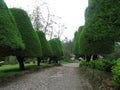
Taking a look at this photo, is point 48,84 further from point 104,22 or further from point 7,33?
point 104,22

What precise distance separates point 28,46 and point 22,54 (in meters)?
1.59

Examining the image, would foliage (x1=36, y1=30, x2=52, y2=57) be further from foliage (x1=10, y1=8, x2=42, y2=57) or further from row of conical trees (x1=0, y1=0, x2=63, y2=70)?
foliage (x1=10, y1=8, x2=42, y2=57)

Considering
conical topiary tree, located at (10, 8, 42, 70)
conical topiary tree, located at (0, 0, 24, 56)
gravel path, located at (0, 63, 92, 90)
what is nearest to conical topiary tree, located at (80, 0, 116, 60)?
gravel path, located at (0, 63, 92, 90)

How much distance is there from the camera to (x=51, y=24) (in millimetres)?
→ 56594

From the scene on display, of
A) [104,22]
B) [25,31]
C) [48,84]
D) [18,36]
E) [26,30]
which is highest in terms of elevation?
[26,30]

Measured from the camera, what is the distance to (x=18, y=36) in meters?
20.8

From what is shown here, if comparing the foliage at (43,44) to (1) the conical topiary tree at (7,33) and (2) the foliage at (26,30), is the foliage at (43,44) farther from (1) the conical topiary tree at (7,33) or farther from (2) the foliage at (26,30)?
(1) the conical topiary tree at (7,33)

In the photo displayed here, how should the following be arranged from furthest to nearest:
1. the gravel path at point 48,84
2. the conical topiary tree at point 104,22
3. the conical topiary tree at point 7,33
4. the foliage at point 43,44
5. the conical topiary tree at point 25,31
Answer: the foliage at point 43,44
the conical topiary tree at point 25,31
the conical topiary tree at point 7,33
the gravel path at point 48,84
the conical topiary tree at point 104,22

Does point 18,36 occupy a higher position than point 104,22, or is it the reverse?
point 18,36

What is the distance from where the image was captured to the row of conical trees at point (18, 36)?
18.5 metres

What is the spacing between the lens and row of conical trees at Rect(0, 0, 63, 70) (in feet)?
60.7

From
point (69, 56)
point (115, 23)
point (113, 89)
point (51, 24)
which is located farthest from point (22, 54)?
point (69, 56)

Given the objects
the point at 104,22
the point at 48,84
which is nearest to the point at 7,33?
the point at 48,84

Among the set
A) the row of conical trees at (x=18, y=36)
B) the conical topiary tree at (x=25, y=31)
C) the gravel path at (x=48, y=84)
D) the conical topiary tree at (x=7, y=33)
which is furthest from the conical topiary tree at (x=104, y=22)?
the conical topiary tree at (x=25, y=31)
